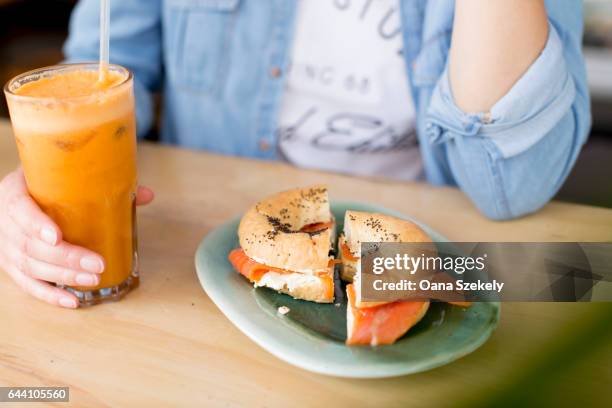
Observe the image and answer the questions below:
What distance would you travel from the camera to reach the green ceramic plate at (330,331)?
617mm

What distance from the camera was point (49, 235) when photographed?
0.74 meters

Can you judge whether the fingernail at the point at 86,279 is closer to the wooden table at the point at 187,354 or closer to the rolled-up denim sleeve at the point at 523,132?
the wooden table at the point at 187,354

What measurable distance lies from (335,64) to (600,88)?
183 cm

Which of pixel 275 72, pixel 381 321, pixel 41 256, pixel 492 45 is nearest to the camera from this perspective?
pixel 381 321

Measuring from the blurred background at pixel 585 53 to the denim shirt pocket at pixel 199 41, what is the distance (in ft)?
3.44

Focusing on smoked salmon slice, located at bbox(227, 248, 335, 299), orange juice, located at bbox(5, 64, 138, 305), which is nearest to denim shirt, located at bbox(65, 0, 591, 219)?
smoked salmon slice, located at bbox(227, 248, 335, 299)

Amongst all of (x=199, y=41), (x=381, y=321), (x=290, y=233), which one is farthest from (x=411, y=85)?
(x=381, y=321)

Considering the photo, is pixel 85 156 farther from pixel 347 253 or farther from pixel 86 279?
pixel 347 253

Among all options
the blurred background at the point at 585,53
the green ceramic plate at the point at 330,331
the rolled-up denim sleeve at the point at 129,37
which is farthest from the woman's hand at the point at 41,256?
the blurred background at the point at 585,53

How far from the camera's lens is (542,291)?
0.80m

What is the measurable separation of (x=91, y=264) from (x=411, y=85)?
2.65ft

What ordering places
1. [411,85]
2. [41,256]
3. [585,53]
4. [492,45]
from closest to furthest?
[41,256], [492,45], [411,85], [585,53]

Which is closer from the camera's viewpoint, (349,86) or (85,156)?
(85,156)

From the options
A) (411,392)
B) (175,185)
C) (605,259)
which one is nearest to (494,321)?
(411,392)
